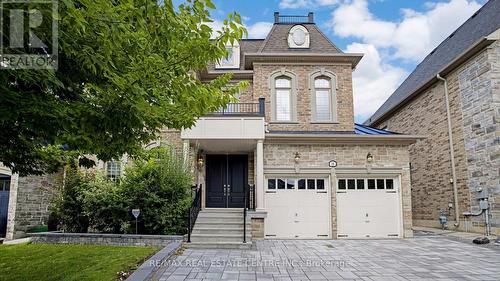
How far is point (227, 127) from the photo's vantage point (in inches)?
466

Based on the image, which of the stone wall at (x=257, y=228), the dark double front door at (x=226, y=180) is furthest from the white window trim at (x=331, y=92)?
the stone wall at (x=257, y=228)

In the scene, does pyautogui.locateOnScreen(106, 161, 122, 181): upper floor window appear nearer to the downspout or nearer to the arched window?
the arched window

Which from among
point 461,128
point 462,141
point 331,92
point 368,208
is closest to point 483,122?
point 461,128

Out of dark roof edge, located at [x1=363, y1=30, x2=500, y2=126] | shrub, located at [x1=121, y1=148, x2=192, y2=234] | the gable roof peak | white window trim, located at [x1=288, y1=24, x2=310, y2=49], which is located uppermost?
the gable roof peak

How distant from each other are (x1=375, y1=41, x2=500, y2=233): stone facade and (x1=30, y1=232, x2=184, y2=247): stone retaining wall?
10.5 meters

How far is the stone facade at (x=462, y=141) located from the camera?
1147 cm

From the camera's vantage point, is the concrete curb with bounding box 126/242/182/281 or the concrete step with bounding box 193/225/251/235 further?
the concrete step with bounding box 193/225/251/235

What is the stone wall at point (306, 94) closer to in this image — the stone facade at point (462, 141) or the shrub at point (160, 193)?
the stone facade at point (462, 141)

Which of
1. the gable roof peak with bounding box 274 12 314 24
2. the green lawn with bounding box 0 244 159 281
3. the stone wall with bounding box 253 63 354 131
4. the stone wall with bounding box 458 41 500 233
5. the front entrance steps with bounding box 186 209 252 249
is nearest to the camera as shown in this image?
the green lawn with bounding box 0 244 159 281

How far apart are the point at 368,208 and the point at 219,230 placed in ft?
18.1

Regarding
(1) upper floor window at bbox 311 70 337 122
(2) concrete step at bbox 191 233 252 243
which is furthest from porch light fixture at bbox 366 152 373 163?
(2) concrete step at bbox 191 233 252 243

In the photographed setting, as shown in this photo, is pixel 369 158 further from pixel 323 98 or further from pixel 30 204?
pixel 30 204

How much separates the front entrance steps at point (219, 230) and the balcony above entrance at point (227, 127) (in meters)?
2.63

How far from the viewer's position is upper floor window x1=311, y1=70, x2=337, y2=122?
1388cm
